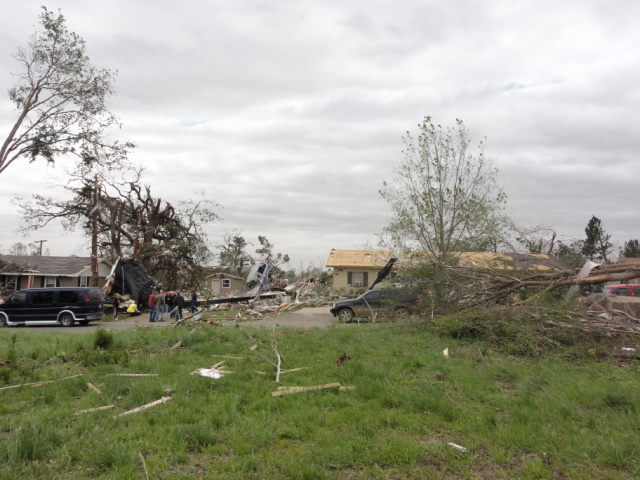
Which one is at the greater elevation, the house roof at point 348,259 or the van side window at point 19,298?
the house roof at point 348,259

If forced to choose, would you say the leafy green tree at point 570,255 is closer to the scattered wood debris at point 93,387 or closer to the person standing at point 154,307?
the scattered wood debris at point 93,387

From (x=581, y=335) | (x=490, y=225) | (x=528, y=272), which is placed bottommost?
(x=581, y=335)

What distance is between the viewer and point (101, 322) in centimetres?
2270

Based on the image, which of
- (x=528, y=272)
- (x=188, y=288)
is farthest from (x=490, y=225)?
(x=188, y=288)

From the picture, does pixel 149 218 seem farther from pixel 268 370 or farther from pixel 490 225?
pixel 268 370

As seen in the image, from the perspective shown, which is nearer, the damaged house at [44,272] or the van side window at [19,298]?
the van side window at [19,298]

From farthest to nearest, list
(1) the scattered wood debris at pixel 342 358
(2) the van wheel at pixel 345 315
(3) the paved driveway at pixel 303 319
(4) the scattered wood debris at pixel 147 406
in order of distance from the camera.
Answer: (3) the paved driveway at pixel 303 319 < (2) the van wheel at pixel 345 315 < (1) the scattered wood debris at pixel 342 358 < (4) the scattered wood debris at pixel 147 406

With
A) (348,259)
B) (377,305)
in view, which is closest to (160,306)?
(377,305)

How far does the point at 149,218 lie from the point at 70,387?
34.4 meters

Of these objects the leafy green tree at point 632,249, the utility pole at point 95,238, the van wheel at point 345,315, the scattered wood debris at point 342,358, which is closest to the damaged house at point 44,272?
the utility pole at point 95,238

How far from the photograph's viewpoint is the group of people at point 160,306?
22.2 metres

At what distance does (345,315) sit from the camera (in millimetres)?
19406

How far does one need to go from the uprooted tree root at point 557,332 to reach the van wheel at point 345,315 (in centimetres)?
899

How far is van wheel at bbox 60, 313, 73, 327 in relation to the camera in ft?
67.6
